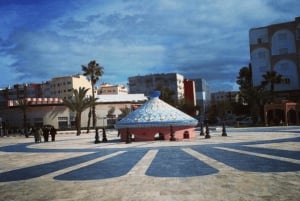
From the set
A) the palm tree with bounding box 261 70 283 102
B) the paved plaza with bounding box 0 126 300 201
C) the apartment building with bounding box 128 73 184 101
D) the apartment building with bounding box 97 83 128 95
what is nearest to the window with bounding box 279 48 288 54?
the palm tree with bounding box 261 70 283 102

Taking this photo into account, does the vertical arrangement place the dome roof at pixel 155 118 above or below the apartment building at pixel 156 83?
below

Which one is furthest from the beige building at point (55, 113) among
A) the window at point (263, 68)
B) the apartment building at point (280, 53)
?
the apartment building at point (280, 53)

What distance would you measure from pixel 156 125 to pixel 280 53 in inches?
1734

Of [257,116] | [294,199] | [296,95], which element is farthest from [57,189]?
[296,95]

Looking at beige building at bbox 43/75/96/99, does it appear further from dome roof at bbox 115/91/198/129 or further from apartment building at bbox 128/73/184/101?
dome roof at bbox 115/91/198/129

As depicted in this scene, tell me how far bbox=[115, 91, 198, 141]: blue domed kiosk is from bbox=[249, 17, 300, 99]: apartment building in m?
39.7

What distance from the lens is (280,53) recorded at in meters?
65.9

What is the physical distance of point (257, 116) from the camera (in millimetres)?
61531

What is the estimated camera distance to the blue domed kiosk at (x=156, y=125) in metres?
29.7

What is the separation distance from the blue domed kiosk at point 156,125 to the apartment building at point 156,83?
9689 centimetres

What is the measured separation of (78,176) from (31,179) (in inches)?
65.3

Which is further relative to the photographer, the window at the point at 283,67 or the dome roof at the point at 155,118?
the window at the point at 283,67

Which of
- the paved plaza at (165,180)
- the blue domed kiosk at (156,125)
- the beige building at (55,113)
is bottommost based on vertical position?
the paved plaza at (165,180)

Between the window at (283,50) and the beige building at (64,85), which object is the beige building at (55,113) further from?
the beige building at (64,85)
